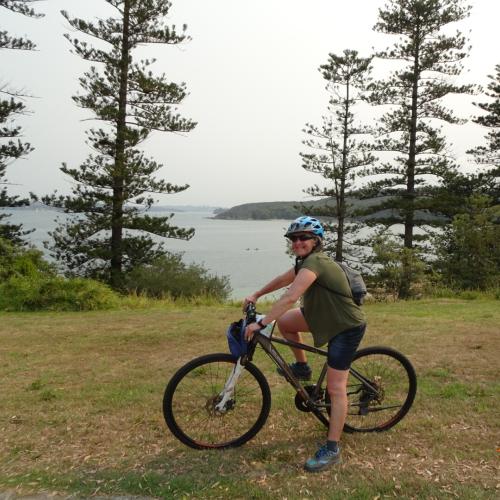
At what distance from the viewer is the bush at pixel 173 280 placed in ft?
68.3

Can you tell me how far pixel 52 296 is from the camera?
36.3 feet

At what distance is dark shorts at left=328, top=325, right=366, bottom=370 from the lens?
11.6 ft

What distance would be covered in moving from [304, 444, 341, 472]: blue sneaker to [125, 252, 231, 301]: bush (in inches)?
651

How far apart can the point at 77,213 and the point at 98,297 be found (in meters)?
13.5

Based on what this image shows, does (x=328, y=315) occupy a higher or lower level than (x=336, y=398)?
higher

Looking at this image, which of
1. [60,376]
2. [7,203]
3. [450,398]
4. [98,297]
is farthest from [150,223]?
[450,398]

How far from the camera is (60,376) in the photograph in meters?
5.80

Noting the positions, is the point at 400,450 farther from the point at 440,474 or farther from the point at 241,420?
the point at 241,420

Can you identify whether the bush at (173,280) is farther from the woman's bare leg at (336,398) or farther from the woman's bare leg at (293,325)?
the woman's bare leg at (336,398)

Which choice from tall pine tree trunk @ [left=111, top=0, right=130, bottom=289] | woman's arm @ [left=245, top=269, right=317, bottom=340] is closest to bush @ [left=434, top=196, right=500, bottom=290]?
tall pine tree trunk @ [left=111, top=0, right=130, bottom=289]

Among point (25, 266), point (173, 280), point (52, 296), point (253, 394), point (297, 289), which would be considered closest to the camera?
point (297, 289)

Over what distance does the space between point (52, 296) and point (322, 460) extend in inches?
358

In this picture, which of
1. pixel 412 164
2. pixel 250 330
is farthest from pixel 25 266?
pixel 412 164

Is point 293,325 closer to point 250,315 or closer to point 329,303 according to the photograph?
point 250,315
